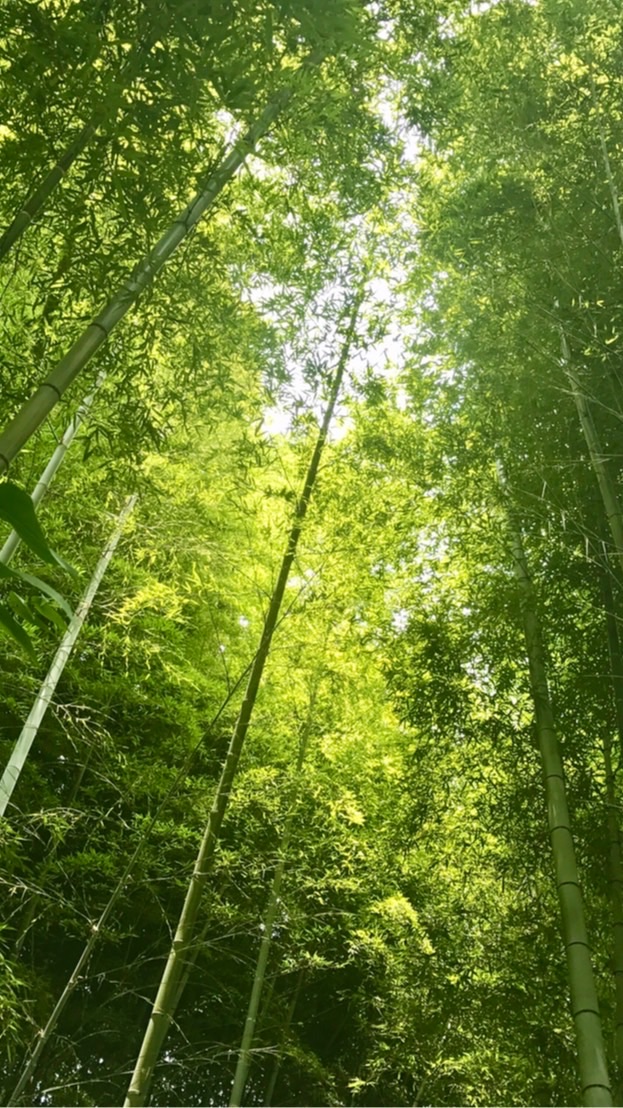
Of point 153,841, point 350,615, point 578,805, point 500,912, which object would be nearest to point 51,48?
point 350,615

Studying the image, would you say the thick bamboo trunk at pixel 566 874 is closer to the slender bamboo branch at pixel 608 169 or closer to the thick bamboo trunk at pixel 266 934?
the slender bamboo branch at pixel 608 169

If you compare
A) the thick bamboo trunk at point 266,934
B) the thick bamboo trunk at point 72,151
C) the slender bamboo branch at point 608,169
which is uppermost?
the slender bamboo branch at point 608,169

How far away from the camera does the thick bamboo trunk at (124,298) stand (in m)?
1.73

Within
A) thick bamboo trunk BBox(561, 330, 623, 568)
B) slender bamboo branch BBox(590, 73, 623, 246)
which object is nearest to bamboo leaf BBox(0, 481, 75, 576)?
thick bamboo trunk BBox(561, 330, 623, 568)

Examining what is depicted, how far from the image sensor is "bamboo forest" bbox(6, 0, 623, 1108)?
265 cm

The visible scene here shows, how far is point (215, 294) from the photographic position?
3.12m

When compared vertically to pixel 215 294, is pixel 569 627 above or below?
below

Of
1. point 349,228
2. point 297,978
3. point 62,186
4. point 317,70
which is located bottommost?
point 297,978

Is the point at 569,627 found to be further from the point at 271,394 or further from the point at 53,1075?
the point at 53,1075

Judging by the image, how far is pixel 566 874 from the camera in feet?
9.98

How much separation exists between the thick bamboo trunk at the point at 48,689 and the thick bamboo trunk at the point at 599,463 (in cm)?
207

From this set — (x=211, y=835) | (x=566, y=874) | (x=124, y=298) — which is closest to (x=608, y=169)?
(x=124, y=298)

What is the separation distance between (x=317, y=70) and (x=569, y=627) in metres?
2.44

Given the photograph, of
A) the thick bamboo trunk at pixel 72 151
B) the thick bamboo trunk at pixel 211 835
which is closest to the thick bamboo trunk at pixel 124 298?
the thick bamboo trunk at pixel 72 151
